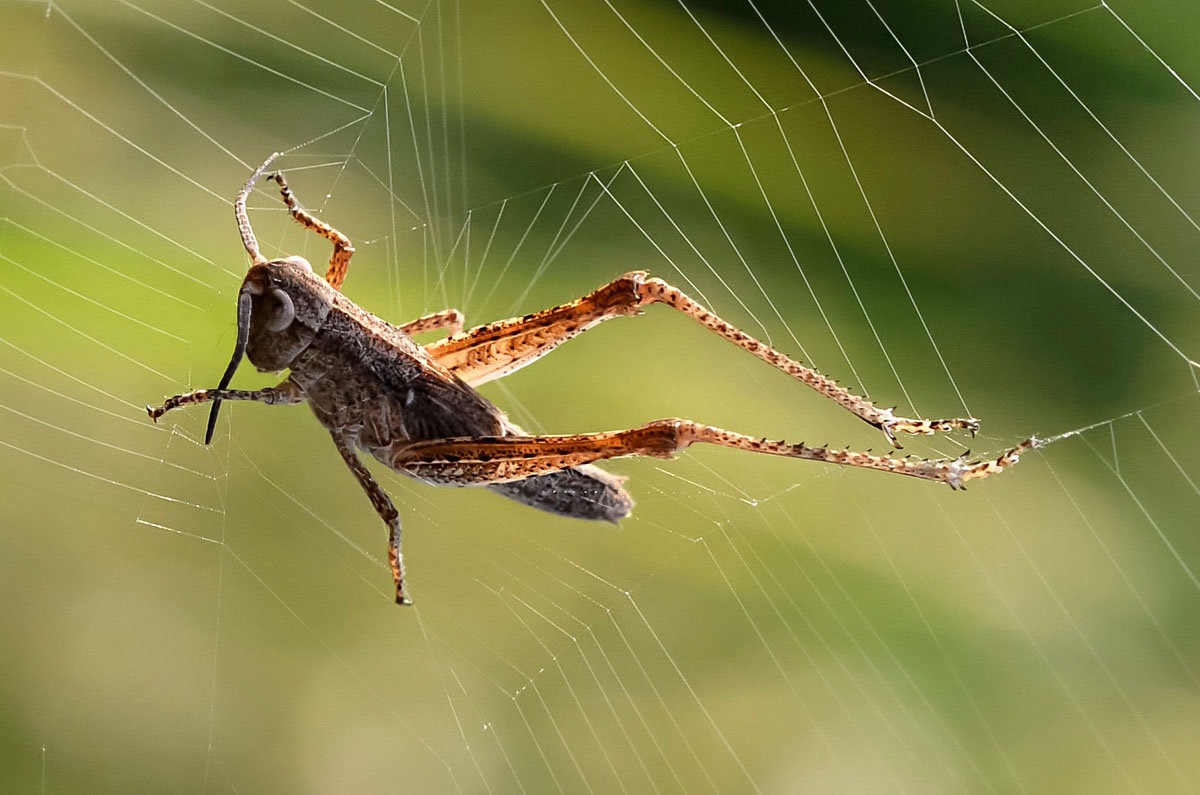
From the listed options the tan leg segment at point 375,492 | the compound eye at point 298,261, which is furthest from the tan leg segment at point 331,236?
the tan leg segment at point 375,492

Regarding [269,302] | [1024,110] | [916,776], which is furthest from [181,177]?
[916,776]

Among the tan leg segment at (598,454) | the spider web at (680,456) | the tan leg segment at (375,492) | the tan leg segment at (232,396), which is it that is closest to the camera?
the tan leg segment at (598,454)

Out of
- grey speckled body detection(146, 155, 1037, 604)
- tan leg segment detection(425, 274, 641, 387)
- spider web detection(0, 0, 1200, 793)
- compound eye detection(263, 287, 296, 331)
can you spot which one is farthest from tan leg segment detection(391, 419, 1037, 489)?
spider web detection(0, 0, 1200, 793)

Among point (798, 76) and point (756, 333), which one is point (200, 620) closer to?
point (756, 333)

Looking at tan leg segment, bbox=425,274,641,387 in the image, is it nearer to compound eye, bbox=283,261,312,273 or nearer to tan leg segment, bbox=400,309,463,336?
tan leg segment, bbox=400,309,463,336

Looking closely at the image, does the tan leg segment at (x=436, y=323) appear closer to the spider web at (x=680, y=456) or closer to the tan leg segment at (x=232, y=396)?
the tan leg segment at (x=232, y=396)

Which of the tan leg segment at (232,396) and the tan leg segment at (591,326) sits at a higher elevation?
the tan leg segment at (591,326)

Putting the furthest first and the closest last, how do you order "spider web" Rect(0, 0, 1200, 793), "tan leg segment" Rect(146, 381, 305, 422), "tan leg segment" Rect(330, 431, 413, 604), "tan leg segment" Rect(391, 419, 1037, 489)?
"spider web" Rect(0, 0, 1200, 793) → "tan leg segment" Rect(330, 431, 413, 604) → "tan leg segment" Rect(146, 381, 305, 422) → "tan leg segment" Rect(391, 419, 1037, 489)
